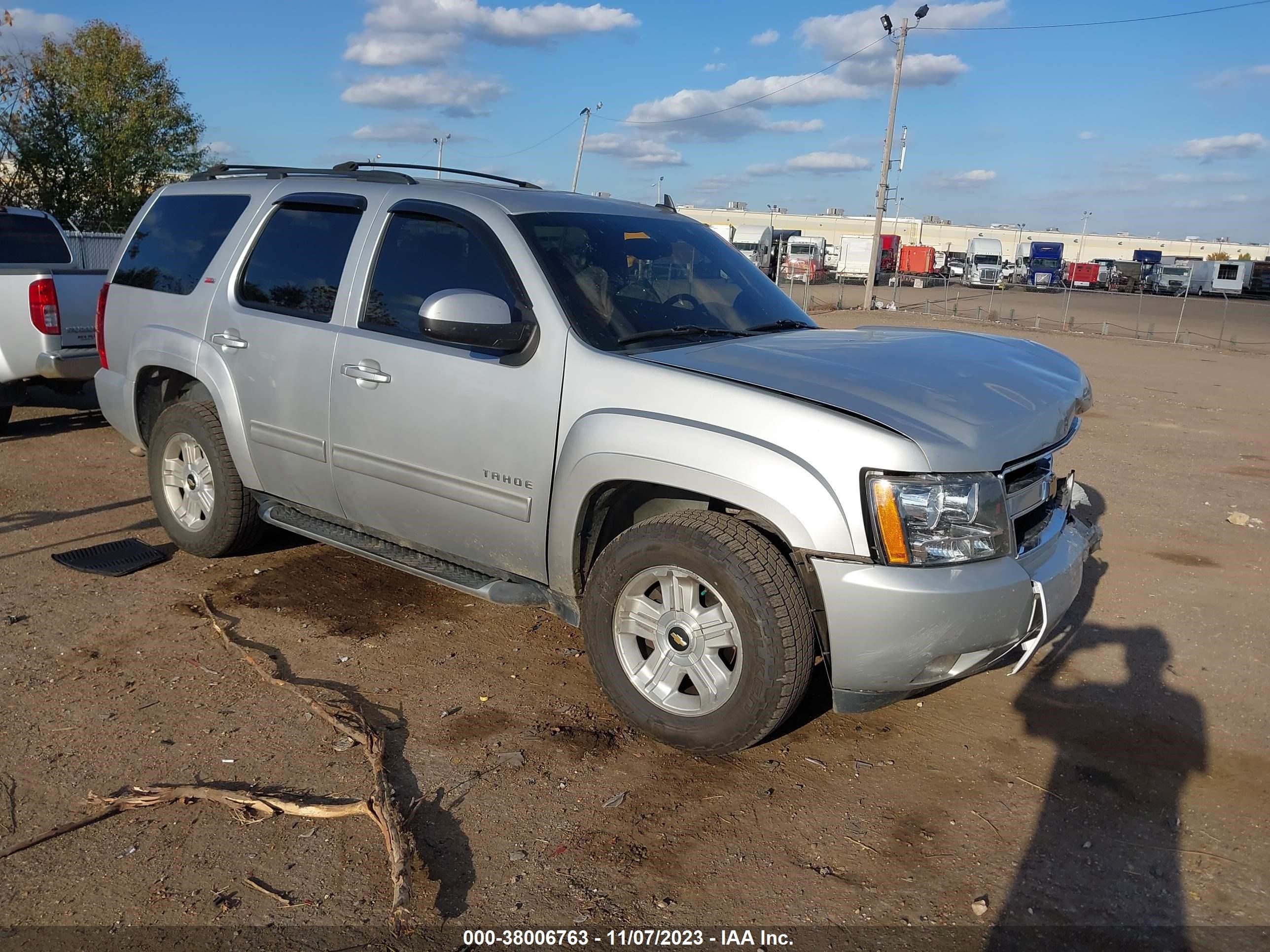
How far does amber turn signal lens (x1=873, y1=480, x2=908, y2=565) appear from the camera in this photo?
3.08 m

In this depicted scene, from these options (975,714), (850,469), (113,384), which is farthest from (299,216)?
(975,714)

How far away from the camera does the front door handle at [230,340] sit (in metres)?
4.86

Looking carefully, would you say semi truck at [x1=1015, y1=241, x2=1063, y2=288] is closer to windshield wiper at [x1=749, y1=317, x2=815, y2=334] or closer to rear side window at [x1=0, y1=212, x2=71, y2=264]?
rear side window at [x1=0, y1=212, x2=71, y2=264]

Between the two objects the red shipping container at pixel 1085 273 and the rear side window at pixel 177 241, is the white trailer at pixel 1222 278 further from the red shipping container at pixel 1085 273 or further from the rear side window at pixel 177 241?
the rear side window at pixel 177 241

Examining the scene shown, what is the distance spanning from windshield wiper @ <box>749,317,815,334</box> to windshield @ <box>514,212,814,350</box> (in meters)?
0.02

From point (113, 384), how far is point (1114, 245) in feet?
451

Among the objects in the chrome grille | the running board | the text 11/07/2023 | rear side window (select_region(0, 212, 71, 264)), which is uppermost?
rear side window (select_region(0, 212, 71, 264))

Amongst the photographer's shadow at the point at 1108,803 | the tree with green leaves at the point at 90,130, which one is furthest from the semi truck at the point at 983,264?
the photographer's shadow at the point at 1108,803

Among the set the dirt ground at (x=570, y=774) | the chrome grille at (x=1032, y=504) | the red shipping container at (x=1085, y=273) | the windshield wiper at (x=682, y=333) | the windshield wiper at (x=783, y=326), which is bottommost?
the dirt ground at (x=570, y=774)

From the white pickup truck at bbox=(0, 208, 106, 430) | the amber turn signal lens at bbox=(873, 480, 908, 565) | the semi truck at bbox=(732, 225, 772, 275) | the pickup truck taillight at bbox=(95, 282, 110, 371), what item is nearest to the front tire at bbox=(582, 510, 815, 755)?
the amber turn signal lens at bbox=(873, 480, 908, 565)

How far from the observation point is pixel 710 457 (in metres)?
3.28

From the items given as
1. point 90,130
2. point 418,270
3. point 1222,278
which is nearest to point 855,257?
point 1222,278

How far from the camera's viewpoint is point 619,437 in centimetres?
349

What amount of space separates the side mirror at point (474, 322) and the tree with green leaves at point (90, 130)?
29014mm
